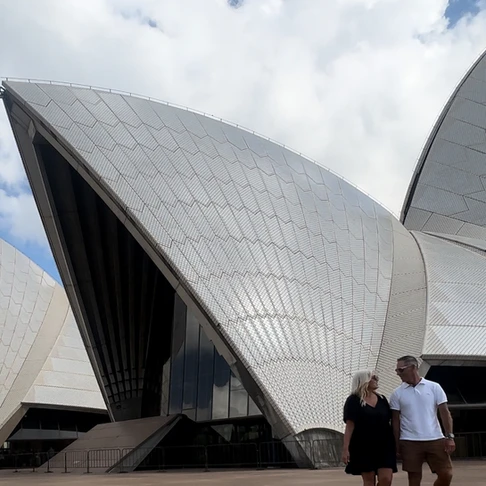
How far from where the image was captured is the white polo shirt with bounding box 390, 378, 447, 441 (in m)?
4.89

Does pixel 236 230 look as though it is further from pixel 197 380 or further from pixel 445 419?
pixel 445 419

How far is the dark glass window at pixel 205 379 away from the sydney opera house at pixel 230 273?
0.23 ft

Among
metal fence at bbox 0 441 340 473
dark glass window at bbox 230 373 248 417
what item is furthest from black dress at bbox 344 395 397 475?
dark glass window at bbox 230 373 248 417

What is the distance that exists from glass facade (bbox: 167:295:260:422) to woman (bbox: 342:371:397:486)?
42.3 feet

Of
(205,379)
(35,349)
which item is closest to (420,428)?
(205,379)

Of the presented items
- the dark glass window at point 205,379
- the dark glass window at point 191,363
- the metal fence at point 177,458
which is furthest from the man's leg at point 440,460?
the dark glass window at point 191,363

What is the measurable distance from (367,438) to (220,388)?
568 inches

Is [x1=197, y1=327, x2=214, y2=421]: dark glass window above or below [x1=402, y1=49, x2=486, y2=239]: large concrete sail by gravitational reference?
below

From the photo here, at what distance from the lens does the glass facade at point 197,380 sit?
18.2m

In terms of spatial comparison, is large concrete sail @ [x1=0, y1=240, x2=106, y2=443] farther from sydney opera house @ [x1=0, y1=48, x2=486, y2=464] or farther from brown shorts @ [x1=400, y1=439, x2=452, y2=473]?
brown shorts @ [x1=400, y1=439, x2=452, y2=473]

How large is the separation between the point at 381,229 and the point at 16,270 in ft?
68.6

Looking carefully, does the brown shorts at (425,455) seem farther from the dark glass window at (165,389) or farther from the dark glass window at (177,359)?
the dark glass window at (165,389)

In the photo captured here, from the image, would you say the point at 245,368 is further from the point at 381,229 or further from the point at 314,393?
the point at 381,229

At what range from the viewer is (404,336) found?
1683 cm
